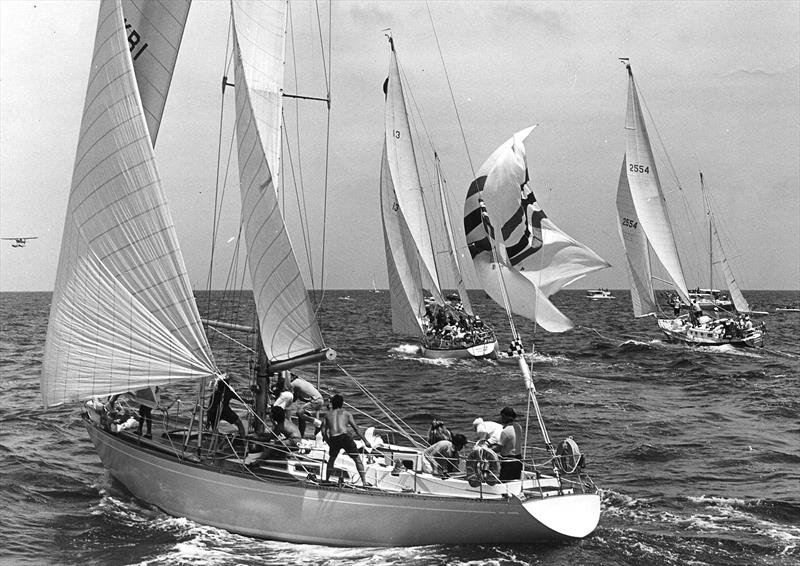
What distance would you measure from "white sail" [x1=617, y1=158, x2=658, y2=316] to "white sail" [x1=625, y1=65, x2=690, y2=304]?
96 cm

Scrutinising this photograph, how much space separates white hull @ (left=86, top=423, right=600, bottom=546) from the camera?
13.4m

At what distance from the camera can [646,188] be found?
184 feet

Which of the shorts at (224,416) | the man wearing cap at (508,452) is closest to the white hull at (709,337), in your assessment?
the man wearing cap at (508,452)

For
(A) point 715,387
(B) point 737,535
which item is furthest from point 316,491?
(A) point 715,387

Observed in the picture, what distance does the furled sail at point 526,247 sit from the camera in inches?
1140

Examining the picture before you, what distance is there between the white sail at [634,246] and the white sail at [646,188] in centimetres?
96

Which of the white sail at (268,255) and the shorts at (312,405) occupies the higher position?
the white sail at (268,255)

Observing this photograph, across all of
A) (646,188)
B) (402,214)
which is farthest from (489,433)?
(646,188)

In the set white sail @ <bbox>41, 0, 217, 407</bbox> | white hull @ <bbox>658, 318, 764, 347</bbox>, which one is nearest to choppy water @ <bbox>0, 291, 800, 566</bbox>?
white sail @ <bbox>41, 0, 217, 407</bbox>

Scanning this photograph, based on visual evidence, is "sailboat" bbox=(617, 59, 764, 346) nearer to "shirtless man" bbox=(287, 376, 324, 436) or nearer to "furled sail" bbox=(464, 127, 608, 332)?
"furled sail" bbox=(464, 127, 608, 332)

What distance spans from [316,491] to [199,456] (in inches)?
97.7

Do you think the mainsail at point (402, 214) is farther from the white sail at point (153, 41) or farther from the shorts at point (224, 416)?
the shorts at point (224, 416)

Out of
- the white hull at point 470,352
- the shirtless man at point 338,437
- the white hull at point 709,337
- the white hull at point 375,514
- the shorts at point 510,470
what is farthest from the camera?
the white hull at point 709,337

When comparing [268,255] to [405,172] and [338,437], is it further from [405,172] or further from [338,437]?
[405,172]
